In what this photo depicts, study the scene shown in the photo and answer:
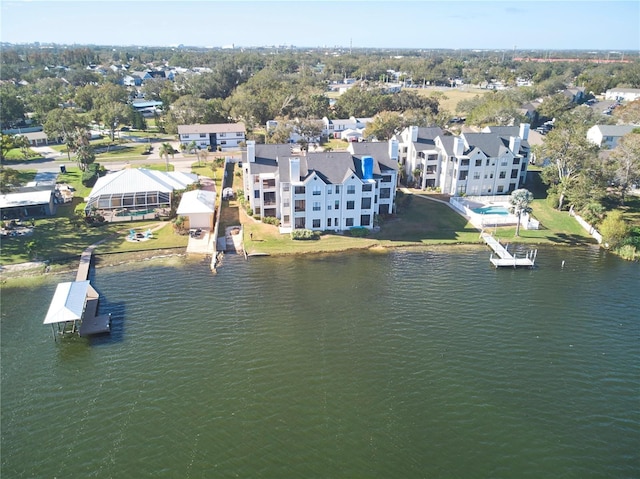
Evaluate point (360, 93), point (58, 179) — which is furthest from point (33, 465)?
point (360, 93)

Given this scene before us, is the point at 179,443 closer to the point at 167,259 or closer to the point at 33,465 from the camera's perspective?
the point at 33,465

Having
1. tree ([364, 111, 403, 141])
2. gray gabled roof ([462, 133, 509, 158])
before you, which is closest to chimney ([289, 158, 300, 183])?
gray gabled roof ([462, 133, 509, 158])

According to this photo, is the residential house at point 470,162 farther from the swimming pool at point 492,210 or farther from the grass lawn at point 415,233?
the grass lawn at point 415,233

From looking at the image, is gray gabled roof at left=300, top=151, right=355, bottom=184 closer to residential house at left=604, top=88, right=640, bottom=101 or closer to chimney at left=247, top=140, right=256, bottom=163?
chimney at left=247, top=140, right=256, bottom=163

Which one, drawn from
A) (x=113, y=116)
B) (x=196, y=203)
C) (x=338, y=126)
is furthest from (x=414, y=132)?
(x=113, y=116)

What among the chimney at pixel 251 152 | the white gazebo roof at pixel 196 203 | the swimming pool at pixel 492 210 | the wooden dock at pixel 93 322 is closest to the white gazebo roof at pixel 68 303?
the wooden dock at pixel 93 322
